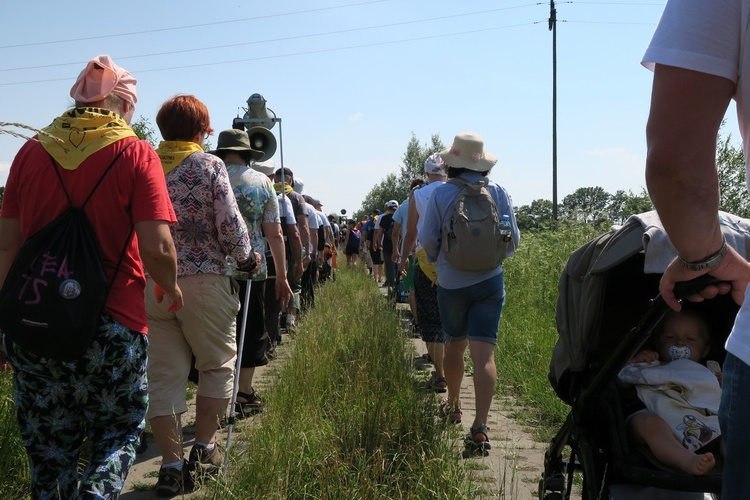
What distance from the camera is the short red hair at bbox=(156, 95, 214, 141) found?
4.54 meters

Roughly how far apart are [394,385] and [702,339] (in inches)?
107

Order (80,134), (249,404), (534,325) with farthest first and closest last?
(534,325) < (249,404) < (80,134)

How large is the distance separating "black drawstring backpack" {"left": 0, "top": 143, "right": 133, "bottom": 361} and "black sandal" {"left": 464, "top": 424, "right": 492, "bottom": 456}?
287cm

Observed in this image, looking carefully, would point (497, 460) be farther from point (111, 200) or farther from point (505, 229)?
point (111, 200)

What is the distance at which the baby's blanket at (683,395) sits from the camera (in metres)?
2.97

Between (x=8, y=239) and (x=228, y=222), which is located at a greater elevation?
(x=228, y=222)

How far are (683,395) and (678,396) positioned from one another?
4 cm

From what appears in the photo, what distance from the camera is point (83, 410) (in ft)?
10.00

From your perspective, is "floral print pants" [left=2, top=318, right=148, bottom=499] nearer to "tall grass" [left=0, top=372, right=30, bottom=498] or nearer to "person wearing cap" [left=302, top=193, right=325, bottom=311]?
"tall grass" [left=0, top=372, right=30, bottom=498]

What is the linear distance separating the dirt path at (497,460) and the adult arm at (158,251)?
39.7 inches

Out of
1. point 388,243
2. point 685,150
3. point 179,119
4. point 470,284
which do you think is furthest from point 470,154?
point 388,243

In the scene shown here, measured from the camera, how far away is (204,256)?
179 inches

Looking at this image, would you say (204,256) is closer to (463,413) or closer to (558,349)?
(558,349)

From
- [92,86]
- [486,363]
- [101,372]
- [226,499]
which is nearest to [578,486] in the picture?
[486,363]
